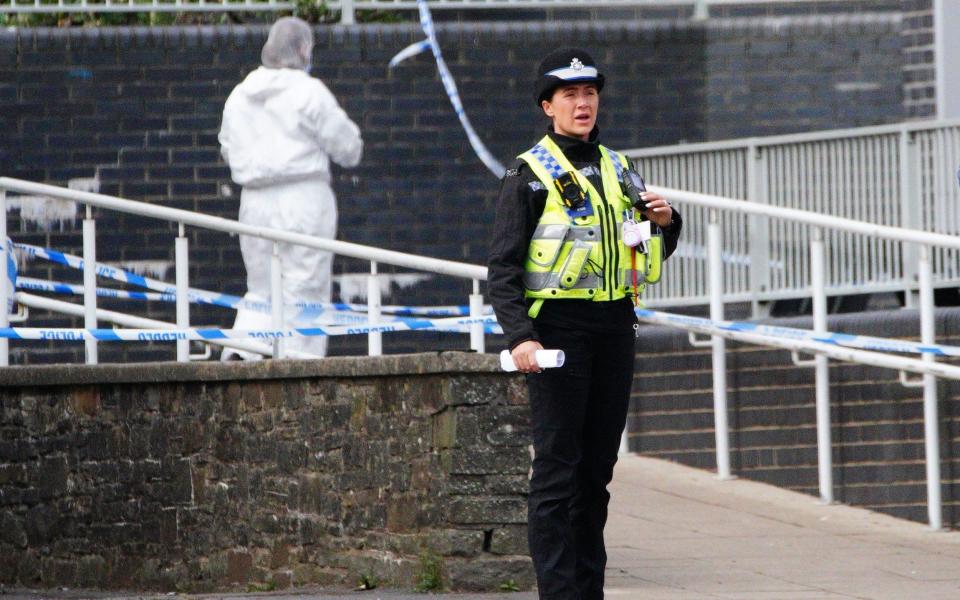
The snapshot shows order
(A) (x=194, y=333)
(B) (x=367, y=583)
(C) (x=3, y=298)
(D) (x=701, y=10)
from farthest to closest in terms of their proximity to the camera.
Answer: (D) (x=701, y=10)
(C) (x=3, y=298)
(A) (x=194, y=333)
(B) (x=367, y=583)

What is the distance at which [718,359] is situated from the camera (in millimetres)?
10234

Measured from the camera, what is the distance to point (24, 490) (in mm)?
9703

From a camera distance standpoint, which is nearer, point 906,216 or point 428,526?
point 428,526

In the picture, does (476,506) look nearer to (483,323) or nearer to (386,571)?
(386,571)

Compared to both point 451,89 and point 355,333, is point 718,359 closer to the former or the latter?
point 355,333

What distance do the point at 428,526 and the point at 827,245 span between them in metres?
3.69

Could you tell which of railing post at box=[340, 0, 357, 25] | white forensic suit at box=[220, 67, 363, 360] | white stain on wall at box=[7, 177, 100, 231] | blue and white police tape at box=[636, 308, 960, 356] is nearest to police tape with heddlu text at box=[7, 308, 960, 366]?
blue and white police tape at box=[636, 308, 960, 356]

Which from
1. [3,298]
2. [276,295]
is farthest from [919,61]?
[3,298]

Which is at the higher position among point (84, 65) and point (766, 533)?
point (84, 65)

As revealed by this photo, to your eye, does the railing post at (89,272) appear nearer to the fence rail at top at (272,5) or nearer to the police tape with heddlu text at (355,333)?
the police tape with heddlu text at (355,333)

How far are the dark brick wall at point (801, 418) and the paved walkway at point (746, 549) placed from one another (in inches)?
6.6

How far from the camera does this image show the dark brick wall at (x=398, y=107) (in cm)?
1302

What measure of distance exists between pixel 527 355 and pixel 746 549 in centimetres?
285

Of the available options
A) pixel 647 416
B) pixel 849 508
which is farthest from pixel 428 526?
pixel 647 416
